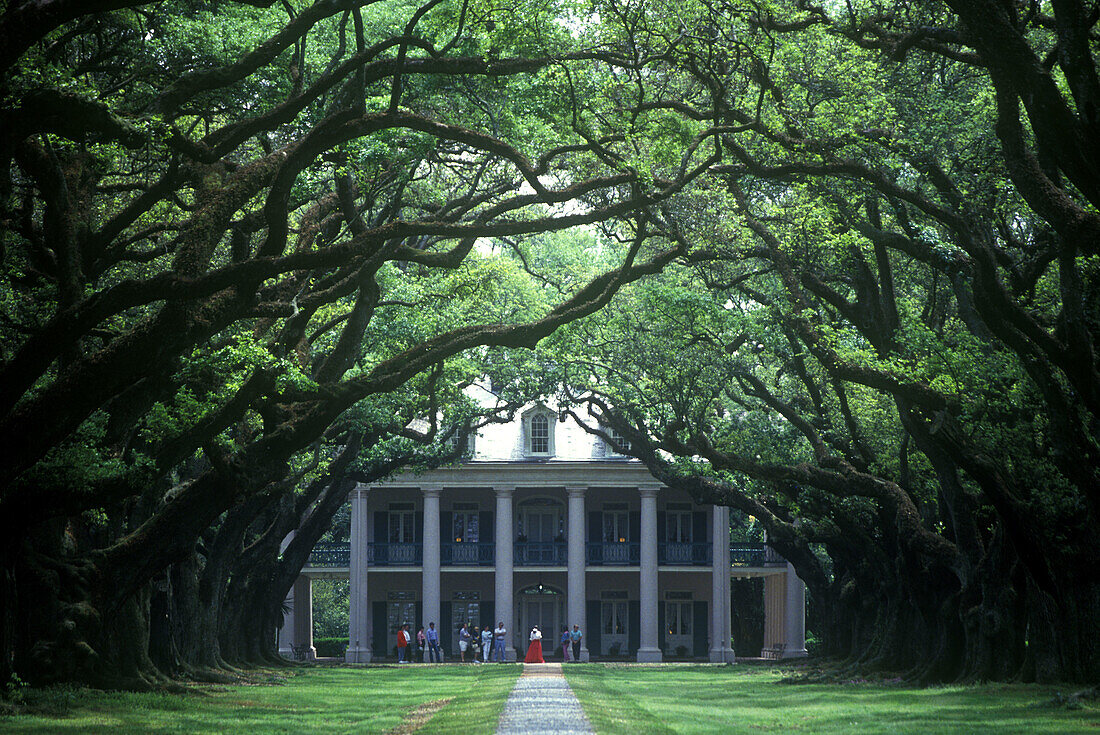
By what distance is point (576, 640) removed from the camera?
4803 centimetres

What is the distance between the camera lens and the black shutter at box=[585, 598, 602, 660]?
51319mm

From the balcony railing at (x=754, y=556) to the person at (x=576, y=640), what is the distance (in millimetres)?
7944

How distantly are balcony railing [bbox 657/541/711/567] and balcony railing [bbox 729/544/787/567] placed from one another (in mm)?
1671

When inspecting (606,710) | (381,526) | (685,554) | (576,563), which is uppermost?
(381,526)

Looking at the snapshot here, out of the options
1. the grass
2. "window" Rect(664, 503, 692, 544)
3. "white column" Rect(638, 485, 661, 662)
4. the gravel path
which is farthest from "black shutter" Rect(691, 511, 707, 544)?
the grass

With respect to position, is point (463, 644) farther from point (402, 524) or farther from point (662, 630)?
point (662, 630)

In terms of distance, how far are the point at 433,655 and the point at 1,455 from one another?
37.9 metres

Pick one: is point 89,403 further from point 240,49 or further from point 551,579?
point 551,579

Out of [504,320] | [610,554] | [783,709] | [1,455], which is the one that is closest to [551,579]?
[610,554]

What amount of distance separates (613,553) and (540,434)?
5724 millimetres

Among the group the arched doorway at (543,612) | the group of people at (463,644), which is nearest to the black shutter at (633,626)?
the arched doorway at (543,612)

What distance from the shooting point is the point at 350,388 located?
18297 mm

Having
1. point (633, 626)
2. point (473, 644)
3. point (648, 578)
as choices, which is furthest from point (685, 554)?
point (473, 644)

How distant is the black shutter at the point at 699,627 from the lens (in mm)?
52312
